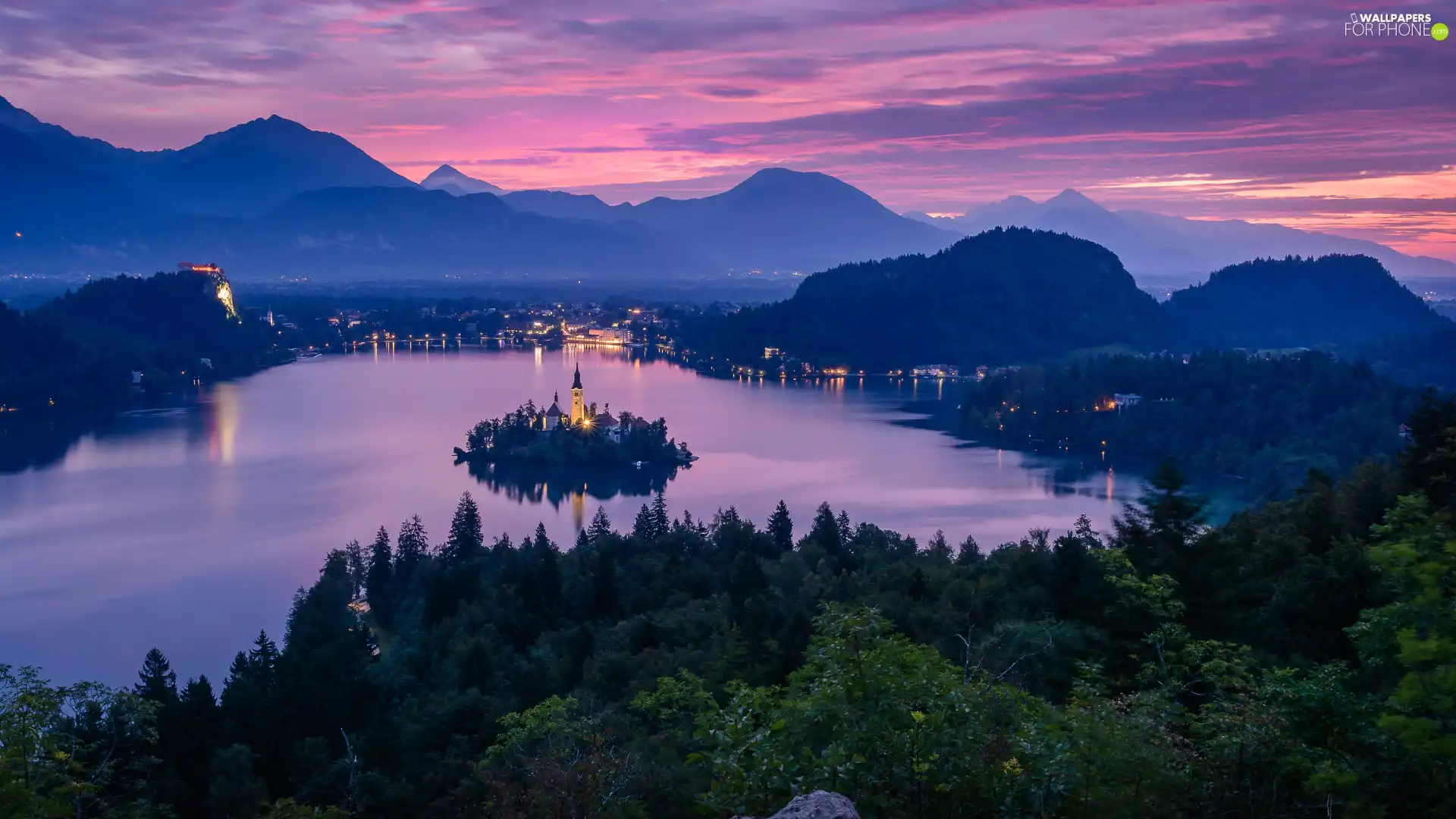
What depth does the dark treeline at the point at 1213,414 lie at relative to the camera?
92.9 feet

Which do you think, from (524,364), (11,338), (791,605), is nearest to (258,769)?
(791,605)

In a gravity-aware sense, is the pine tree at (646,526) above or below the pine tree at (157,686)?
below

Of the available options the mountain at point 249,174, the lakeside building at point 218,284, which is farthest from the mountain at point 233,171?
the lakeside building at point 218,284

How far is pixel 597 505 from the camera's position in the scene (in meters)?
24.5

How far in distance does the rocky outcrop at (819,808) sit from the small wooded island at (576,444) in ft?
83.4

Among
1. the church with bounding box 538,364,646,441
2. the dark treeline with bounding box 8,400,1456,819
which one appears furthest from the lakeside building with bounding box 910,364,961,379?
the dark treeline with bounding box 8,400,1456,819

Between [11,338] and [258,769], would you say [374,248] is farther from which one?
[258,769]

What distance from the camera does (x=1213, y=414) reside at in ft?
108

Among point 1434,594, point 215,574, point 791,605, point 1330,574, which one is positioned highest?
point 1434,594

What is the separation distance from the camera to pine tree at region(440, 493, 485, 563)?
58.4 feet

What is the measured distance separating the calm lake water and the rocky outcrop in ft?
42.7

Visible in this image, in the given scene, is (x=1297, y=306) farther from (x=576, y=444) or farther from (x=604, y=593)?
(x=604, y=593)

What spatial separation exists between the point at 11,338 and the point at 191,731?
38.9m

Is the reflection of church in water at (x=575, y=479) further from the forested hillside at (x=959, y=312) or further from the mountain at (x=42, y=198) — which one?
the mountain at (x=42, y=198)
